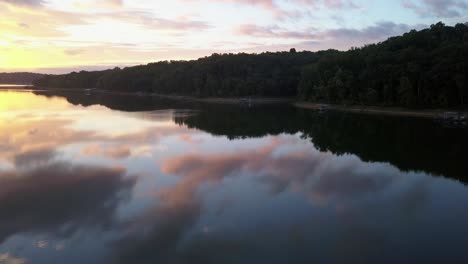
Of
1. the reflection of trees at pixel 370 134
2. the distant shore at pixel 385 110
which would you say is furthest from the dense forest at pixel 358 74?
the reflection of trees at pixel 370 134

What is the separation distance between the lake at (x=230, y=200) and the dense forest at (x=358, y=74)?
1359cm

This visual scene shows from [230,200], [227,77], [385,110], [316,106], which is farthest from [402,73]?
[227,77]

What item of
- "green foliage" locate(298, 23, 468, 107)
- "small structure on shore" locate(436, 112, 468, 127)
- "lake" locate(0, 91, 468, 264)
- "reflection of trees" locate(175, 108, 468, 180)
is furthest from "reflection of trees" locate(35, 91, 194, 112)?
"small structure on shore" locate(436, 112, 468, 127)

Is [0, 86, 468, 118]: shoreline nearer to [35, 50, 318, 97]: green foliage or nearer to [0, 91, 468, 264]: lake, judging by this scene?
[35, 50, 318, 97]: green foliage

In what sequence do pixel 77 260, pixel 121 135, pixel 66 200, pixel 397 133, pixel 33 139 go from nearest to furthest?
pixel 77 260 → pixel 66 200 → pixel 33 139 → pixel 121 135 → pixel 397 133

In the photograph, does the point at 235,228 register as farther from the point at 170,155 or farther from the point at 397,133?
the point at 397,133

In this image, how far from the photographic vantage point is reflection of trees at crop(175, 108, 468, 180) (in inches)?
844

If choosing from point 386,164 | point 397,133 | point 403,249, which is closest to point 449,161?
point 386,164

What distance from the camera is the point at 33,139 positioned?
83.4ft

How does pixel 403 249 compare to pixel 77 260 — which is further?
pixel 403 249

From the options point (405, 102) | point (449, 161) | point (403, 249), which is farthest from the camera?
point (405, 102)

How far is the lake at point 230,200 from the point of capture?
10258 mm

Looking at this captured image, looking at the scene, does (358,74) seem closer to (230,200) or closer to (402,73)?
(402,73)

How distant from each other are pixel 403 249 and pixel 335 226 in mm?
2002
